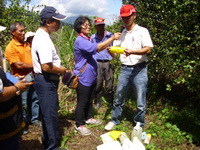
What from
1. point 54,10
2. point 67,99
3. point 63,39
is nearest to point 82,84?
point 54,10

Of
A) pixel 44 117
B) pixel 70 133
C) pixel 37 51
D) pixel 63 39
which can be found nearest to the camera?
pixel 37 51

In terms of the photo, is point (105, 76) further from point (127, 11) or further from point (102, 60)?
point (127, 11)

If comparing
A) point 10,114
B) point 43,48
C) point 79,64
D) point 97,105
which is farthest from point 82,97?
point 10,114

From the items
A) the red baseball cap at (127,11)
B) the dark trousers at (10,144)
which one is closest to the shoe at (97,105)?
the red baseball cap at (127,11)

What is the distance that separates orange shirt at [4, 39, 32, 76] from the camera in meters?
3.27

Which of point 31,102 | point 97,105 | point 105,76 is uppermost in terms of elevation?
point 105,76

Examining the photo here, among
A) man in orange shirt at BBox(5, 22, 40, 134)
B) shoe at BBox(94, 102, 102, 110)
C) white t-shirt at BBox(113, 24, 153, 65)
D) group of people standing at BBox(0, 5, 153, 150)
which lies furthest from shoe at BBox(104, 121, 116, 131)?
man in orange shirt at BBox(5, 22, 40, 134)

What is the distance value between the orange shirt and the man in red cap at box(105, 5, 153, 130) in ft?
5.15

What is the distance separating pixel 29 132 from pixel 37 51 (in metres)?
1.82

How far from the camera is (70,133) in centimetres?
341

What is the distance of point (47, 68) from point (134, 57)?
4.72 feet

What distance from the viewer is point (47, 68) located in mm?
2357

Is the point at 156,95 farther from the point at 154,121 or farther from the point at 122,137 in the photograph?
the point at 122,137

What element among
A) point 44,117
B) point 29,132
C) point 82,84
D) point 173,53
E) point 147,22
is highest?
point 147,22
